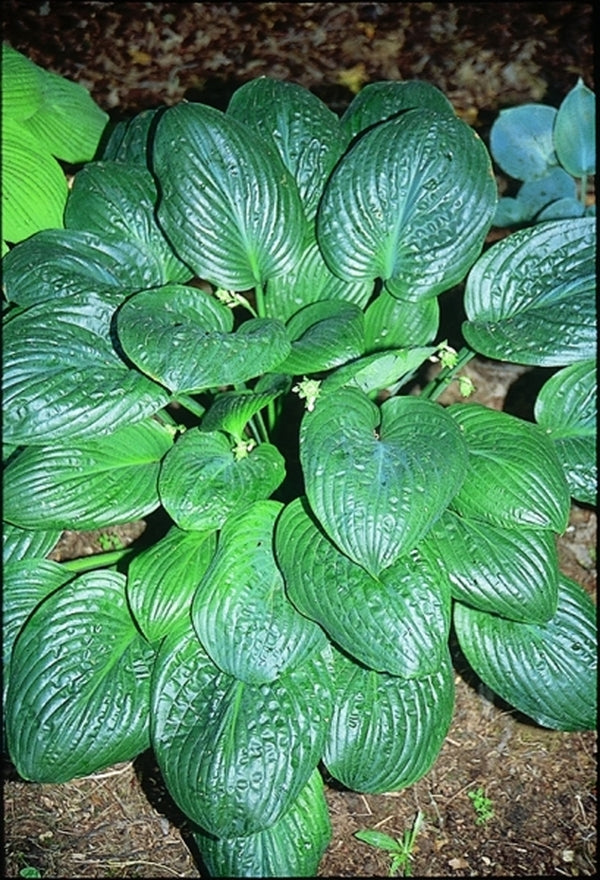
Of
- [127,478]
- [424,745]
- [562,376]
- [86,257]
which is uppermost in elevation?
[86,257]

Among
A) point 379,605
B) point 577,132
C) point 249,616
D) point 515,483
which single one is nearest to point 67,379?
point 249,616

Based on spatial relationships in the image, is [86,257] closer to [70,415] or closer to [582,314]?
[70,415]

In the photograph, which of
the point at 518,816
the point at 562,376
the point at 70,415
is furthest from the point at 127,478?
the point at 518,816

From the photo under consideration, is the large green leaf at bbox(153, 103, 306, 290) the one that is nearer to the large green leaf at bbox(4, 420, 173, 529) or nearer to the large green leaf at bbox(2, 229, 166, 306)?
the large green leaf at bbox(2, 229, 166, 306)

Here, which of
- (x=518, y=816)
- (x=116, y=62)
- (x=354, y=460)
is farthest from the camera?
(x=116, y=62)

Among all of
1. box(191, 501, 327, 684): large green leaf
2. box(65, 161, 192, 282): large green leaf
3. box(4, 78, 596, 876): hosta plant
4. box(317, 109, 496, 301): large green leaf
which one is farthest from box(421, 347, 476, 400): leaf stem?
box(65, 161, 192, 282): large green leaf

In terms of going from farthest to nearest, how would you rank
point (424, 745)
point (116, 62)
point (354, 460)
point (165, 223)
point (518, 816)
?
point (116, 62), point (518, 816), point (165, 223), point (424, 745), point (354, 460)
